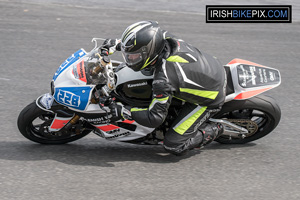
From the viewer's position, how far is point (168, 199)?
5117mm

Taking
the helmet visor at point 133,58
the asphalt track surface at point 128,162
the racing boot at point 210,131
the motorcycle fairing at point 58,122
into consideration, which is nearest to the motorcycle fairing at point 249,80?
the racing boot at point 210,131

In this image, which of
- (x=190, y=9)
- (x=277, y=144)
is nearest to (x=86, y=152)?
(x=277, y=144)

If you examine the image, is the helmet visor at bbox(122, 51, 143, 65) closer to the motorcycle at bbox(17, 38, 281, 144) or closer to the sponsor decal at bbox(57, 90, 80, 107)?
the motorcycle at bbox(17, 38, 281, 144)

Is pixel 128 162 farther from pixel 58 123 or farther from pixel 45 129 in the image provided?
pixel 45 129

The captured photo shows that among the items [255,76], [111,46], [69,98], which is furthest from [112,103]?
[255,76]

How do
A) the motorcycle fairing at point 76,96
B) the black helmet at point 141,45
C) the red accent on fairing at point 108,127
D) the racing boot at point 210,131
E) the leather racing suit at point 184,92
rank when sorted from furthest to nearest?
1. the racing boot at point 210,131
2. the red accent on fairing at point 108,127
3. the motorcycle fairing at point 76,96
4. the leather racing suit at point 184,92
5. the black helmet at point 141,45

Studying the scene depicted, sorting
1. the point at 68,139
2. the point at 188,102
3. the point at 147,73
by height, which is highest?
the point at 147,73

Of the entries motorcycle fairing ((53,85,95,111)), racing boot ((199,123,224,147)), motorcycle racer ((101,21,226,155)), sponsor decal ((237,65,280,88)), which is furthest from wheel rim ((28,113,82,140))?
sponsor decal ((237,65,280,88))

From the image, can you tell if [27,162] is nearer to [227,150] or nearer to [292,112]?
Result: [227,150]

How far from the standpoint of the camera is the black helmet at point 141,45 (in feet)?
17.1

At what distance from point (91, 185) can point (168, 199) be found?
80cm

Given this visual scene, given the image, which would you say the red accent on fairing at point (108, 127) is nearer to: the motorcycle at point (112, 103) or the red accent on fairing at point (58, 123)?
the motorcycle at point (112, 103)

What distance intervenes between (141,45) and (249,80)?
142 cm

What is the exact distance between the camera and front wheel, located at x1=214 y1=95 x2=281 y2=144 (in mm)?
5914
